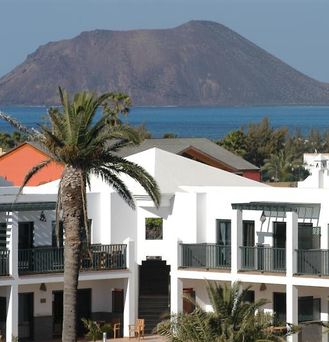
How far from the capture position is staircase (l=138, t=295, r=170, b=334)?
49625 millimetres

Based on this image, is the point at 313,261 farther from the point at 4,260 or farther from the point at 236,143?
the point at 236,143

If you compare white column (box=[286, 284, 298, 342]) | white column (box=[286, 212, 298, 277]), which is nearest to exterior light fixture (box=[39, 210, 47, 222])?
white column (box=[286, 212, 298, 277])

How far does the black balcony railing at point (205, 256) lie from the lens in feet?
157

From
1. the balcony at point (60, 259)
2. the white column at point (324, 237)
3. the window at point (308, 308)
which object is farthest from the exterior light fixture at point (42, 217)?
the white column at point (324, 237)

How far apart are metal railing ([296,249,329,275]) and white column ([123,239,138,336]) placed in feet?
18.9

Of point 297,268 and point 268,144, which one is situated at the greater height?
point 268,144

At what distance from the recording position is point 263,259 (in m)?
46.9

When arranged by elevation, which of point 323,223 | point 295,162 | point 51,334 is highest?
point 295,162

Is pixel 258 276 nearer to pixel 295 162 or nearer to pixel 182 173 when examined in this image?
pixel 182 173

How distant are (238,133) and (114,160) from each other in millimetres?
75740

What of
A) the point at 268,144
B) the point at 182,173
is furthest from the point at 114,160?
the point at 268,144

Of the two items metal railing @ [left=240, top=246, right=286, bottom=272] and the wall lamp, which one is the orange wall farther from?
metal railing @ [left=240, top=246, right=286, bottom=272]

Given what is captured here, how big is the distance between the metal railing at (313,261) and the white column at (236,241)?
78.6 inches

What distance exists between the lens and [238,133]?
114625mm
